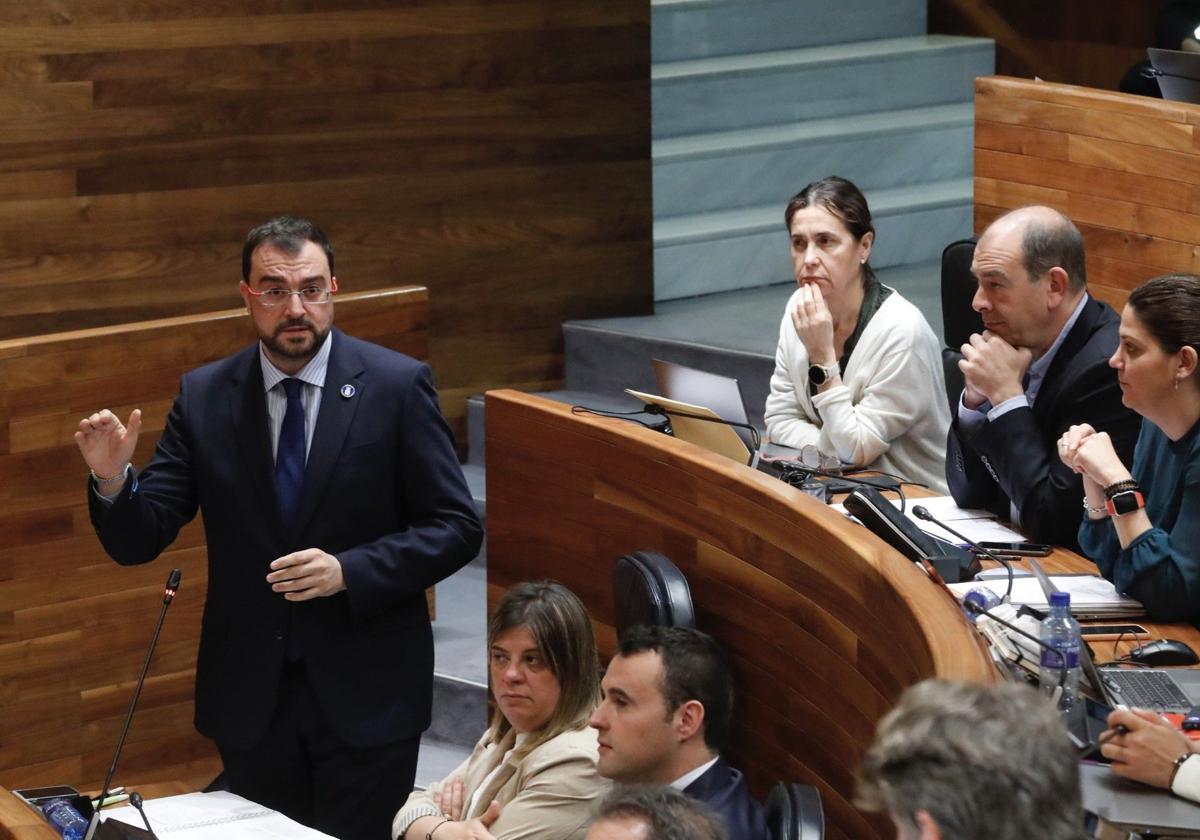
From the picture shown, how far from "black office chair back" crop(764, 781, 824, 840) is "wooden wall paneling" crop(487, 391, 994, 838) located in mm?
158

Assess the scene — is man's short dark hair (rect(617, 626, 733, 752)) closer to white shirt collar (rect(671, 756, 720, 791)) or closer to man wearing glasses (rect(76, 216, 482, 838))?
white shirt collar (rect(671, 756, 720, 791))

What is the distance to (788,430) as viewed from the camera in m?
3.21

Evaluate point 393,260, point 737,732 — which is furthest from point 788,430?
point 393,260

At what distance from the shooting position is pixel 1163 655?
2.15 m

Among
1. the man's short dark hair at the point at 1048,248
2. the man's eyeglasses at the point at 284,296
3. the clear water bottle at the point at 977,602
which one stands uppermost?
the man's short dark hair at the point at 1048,248

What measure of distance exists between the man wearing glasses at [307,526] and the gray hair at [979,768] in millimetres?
1399

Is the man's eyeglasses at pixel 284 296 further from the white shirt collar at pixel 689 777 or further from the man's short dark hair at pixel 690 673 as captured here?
the white shirt collar at pixel 689 777

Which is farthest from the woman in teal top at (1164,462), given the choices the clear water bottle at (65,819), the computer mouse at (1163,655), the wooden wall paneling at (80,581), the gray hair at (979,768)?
the wooden wall paneling at (80,581)

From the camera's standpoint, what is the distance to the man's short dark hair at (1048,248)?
2670 millimetres

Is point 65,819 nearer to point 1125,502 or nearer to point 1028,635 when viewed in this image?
point 1028,635

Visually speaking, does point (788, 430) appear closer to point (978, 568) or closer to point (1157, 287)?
point (978, 568)

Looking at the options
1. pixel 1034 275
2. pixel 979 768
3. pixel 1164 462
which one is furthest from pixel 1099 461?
pixel 979 768

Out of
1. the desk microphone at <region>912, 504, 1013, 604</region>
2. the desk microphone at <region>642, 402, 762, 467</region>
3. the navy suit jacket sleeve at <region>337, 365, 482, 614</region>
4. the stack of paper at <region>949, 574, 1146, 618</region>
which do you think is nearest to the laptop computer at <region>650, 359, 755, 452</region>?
the desk microphone at <region>642, 402, 762, 467</region>

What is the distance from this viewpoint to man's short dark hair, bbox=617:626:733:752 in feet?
7.63
